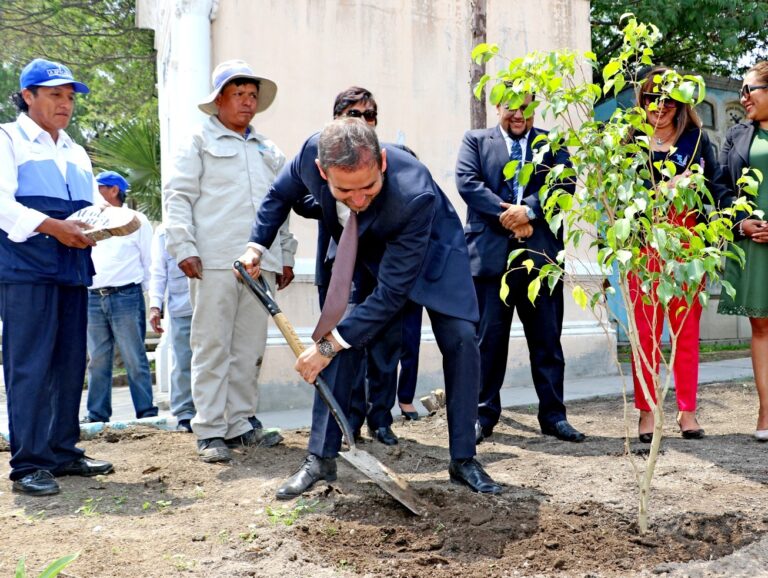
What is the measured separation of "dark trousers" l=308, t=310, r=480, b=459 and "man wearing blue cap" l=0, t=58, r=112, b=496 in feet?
4.27

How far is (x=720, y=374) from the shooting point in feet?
24.8

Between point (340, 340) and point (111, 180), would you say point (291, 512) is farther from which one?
point (111, 180)

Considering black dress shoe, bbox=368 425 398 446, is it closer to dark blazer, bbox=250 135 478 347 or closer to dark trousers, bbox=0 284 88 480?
dark blazer, bbox=250 135 478 347

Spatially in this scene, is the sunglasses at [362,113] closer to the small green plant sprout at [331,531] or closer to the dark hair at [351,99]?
the dark hair at [351,99]

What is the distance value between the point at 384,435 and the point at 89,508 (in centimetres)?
175

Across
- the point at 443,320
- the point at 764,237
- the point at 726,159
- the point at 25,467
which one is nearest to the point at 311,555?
the point at 443,320

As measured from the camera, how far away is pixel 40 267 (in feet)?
12.3

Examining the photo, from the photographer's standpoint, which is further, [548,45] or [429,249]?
[548,45]

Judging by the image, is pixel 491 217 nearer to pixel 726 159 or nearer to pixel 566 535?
pixel 726 159

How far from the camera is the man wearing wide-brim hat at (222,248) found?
4375 mm

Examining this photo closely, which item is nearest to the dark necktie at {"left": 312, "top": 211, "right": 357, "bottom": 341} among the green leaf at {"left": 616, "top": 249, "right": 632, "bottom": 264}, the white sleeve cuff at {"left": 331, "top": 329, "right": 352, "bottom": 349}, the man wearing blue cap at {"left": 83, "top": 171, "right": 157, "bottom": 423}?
the white sleeve cuff at {"left": 331, "top": 329, "right": 352, "bottom": 349}

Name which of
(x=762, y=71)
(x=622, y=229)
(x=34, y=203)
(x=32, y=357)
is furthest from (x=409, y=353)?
(x=622, y=229)

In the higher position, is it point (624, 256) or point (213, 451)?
point (624, 256)

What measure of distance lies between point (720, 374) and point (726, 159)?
342 cm
